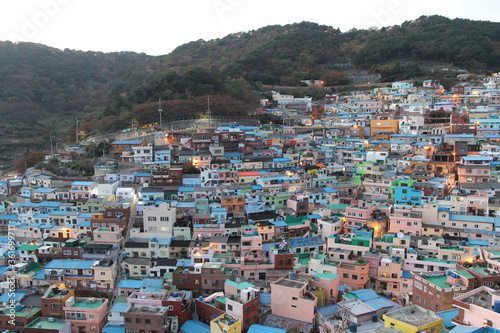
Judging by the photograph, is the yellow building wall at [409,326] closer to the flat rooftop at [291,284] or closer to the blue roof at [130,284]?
the flat rooftop at [291,284]

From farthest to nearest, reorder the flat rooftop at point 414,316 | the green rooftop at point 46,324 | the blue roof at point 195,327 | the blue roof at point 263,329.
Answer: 1. the green rooftop at point 46,324
2. the blue roof at point 195,327
3. the blue roof at point 263,329
4. the flat rooftop at point 414,316

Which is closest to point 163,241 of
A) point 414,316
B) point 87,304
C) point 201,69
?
point 87,304

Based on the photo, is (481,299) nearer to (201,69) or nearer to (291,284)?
(291,284)

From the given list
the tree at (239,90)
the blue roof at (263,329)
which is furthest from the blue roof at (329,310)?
the tree at (239,90)

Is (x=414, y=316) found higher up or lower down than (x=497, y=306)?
lower down

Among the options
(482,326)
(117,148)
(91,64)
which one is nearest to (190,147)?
(117,148)

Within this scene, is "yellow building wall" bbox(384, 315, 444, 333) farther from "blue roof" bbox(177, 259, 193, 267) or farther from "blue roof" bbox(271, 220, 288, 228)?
"blue roof" bbox(271, 220, 288, 228)

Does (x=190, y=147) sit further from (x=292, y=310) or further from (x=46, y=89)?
(x=46, y=89)
